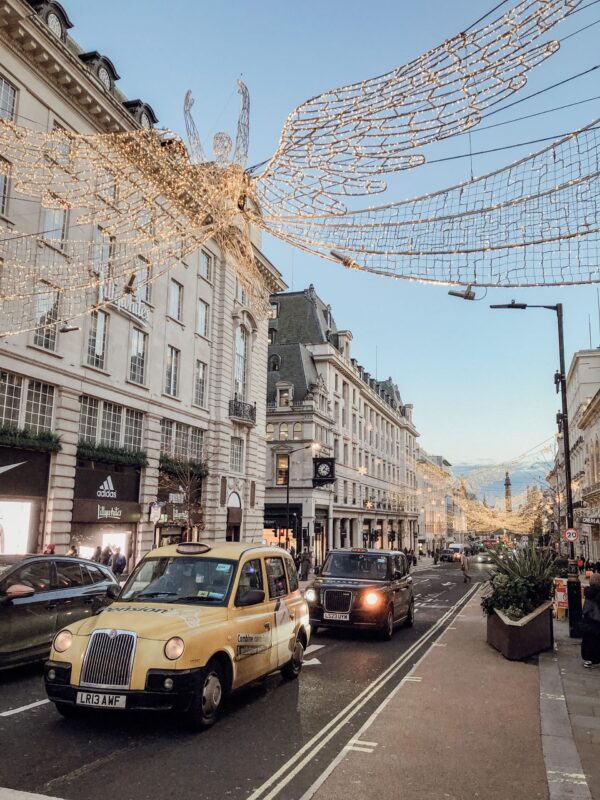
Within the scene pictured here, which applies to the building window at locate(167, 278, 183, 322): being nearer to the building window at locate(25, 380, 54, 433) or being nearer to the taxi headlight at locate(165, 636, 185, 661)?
the building window at locate(25, 380, 54, 433)

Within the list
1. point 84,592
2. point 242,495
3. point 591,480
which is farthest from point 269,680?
point 591,480

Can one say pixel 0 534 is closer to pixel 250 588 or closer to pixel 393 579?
pixel 393 579

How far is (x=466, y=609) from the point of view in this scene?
806 inches

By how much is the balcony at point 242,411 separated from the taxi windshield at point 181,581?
27612mm

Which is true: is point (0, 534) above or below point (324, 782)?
above

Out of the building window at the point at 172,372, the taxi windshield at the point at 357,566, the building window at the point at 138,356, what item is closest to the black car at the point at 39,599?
the taxi windshield at the point at 357,566

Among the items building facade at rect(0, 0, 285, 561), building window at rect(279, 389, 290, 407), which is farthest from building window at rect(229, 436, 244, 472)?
building window at rect(279, 389, 290, 407)

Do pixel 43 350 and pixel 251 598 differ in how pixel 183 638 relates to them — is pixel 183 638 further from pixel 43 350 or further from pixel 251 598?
pixel 43 350

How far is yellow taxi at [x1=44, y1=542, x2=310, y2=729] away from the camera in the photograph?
6.30 metres

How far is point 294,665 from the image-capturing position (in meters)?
9.52

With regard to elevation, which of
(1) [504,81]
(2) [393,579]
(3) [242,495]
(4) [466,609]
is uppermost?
(1) [504,81]

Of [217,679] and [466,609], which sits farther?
[466,609]

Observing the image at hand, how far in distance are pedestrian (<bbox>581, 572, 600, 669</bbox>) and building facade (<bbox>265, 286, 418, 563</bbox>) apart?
99.1 feet

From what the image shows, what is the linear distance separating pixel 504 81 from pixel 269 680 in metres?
8.25
